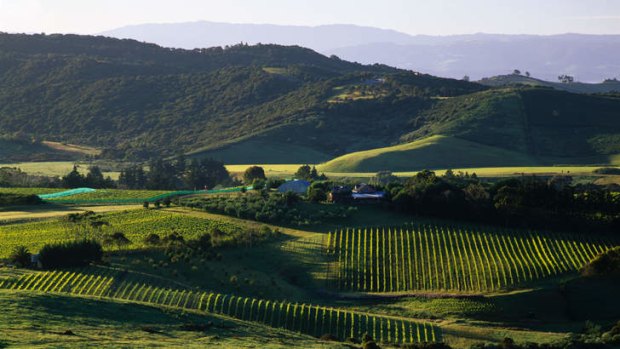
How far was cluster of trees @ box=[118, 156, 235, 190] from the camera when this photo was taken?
422 ft

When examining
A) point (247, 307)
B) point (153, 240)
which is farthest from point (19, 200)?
point (247, 307)

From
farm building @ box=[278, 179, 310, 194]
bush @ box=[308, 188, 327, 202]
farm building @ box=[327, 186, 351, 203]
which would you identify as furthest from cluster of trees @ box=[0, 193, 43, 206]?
farm building @ box=[327, 186, 351, 203]

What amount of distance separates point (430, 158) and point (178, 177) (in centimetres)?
3809

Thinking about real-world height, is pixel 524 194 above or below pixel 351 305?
above

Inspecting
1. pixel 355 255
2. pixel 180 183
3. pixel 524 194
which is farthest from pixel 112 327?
pixel 180 183

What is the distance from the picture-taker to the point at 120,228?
80.5m

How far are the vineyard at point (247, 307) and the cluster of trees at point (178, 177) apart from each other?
2538 inches

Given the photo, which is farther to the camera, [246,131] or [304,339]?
[246,131]

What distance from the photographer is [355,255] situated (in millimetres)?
74312

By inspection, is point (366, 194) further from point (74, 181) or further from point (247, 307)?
point (74, 181)

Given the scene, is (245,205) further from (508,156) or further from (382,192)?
(508,156)

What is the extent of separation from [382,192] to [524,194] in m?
13.7

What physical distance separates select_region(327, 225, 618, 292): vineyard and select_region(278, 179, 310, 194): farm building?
695 inches

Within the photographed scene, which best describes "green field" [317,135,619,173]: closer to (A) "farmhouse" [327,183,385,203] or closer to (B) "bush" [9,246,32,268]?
(A) "farmhouse" [327,183,385,203]
